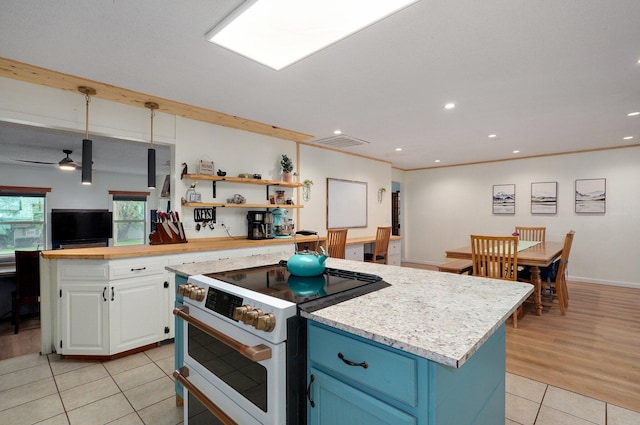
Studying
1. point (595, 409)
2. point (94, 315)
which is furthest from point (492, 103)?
point (94, 315)

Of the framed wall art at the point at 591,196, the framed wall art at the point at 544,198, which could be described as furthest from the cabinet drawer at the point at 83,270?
the framed wall art at the point at 591,196

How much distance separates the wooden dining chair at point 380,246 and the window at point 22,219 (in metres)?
6.59

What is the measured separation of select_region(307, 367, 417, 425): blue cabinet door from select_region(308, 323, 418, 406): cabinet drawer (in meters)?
0.03

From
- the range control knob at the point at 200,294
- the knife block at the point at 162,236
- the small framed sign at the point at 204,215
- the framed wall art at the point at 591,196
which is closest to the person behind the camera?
the range control knob at the point at 200,294

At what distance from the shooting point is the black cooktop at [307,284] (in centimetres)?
123

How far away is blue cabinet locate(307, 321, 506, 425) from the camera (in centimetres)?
87

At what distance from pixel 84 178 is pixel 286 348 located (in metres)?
2.46

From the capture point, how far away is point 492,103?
3068 mm

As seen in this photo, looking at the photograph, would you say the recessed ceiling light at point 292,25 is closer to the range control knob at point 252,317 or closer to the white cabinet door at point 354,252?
the range control knob at point 252,317

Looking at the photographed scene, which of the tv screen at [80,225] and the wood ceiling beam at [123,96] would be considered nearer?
the wood ceiling beam at [123,96]

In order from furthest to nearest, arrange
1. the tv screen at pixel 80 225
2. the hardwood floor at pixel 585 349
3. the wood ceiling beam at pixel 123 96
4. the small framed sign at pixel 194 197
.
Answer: the tv screen at pixel 80 225 < the small framed sign at pixel 194 197 < the wood ceiling beam at pixel 123 96 < the hardwood floor at pixel 585 349

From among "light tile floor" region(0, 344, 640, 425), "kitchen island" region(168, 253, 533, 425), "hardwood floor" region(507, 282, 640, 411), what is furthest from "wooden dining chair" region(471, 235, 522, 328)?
"kitchen island" region(168, 253, 533, 425)

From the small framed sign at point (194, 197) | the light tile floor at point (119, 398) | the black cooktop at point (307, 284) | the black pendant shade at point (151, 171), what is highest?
the black pendant shade at point (151, 171)

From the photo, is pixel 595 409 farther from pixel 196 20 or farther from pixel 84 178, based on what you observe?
pixel 84 178
